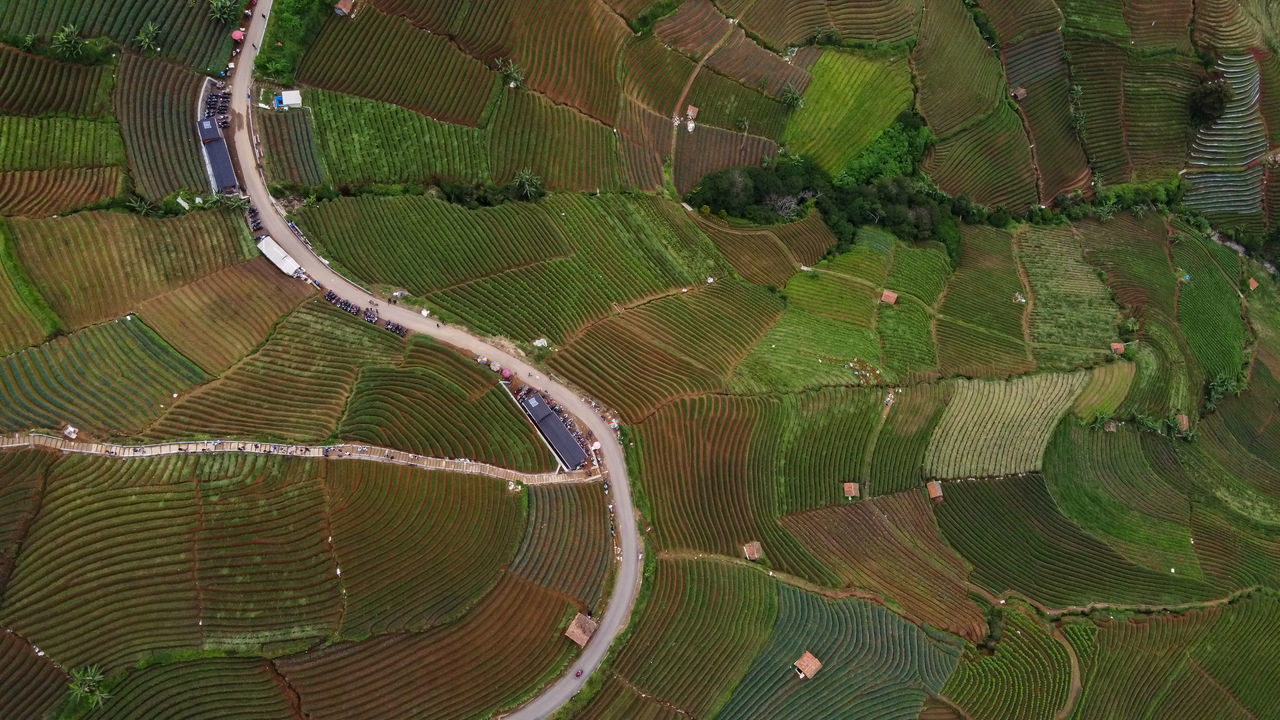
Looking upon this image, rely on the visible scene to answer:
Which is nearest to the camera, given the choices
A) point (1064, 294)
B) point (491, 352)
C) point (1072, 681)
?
point (491, 352)

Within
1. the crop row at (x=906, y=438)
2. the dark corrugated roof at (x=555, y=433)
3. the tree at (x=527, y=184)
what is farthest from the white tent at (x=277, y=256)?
the crop row at (x=906, y=438)

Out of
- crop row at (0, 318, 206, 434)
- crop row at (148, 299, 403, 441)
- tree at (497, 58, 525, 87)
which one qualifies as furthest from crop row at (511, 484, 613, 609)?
tree at (497, 58, 525, 87)

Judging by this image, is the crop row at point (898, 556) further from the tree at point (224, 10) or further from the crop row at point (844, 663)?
the tree at point (224, 10)

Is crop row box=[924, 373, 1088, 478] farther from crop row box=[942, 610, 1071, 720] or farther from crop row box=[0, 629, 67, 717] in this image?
crop row box=[0, 629, 67, 717]

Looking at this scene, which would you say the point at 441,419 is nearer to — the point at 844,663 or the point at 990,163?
the point at 844,663

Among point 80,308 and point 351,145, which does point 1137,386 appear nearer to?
point 351,145

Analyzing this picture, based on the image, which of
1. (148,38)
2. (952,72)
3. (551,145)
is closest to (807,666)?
(551,145)

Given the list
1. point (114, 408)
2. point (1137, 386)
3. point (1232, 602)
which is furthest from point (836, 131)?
point (114, 408)
